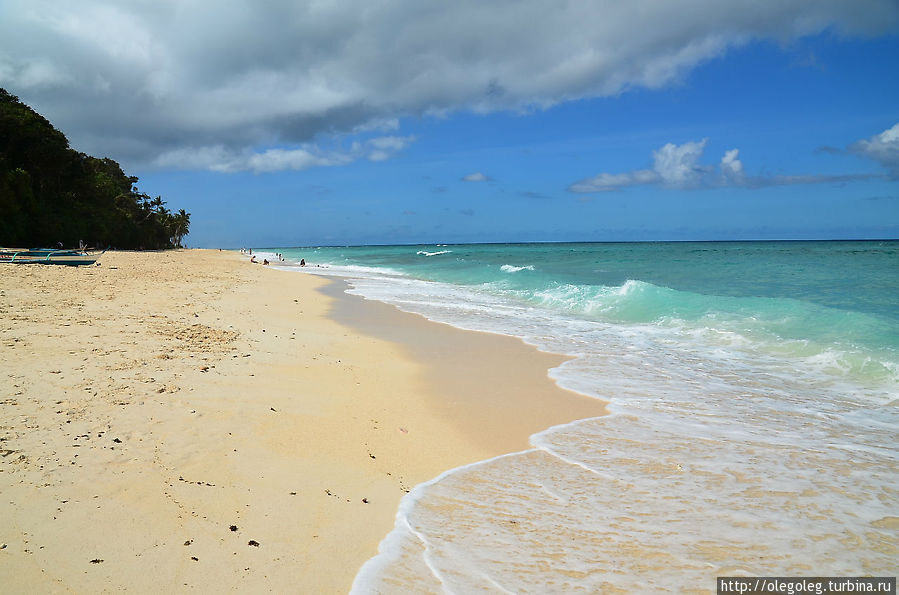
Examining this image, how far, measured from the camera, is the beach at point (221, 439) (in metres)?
2.76

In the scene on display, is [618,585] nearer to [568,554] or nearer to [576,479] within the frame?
[568,554]

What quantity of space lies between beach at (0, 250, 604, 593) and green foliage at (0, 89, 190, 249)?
124 ft

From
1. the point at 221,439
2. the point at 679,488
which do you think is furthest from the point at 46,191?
the point at 679,488

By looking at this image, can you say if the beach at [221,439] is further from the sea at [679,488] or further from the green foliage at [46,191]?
the green foliage at [46,191]

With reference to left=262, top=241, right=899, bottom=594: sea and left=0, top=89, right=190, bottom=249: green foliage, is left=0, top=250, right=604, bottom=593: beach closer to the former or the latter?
left=262, top=241, right=899, bottom=594: sea

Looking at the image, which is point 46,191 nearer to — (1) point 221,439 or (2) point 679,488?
(1) point 221,439

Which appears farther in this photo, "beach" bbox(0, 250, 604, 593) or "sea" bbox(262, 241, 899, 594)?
"sea" bbox(262, 241, 899, 594)

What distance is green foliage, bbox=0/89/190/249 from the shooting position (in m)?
37.8

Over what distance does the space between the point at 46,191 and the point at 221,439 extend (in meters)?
55.6

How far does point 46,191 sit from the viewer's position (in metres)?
46.2

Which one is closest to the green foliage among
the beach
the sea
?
the beach

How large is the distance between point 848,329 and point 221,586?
12.4m

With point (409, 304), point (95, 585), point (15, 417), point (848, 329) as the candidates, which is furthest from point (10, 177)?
point (848, 329)

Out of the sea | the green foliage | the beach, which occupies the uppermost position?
the green foliage
